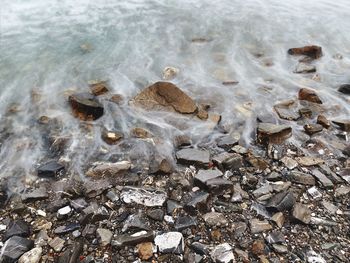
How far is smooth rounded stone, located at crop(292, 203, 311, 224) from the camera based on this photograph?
3345 millimetres

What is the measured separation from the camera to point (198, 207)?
3.46 m

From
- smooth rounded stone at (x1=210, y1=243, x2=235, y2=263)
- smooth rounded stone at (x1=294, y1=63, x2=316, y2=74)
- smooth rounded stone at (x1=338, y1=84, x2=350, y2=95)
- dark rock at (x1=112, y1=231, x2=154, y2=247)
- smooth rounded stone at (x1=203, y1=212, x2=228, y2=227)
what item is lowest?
smooth rounded stone at (x1=294, y1=63, x2=316, y2=74)

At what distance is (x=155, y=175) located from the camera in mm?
3926

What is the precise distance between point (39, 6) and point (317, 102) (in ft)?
22.4

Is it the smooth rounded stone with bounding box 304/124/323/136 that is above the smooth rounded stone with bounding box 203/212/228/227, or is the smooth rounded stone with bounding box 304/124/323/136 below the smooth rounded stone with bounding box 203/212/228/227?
below

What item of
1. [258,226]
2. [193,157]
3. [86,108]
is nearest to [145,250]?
[258,226]

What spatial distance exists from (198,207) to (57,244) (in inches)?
49.5

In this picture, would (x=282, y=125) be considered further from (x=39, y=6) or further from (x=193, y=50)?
(x=39, y=6)

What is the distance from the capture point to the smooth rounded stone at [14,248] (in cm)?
296

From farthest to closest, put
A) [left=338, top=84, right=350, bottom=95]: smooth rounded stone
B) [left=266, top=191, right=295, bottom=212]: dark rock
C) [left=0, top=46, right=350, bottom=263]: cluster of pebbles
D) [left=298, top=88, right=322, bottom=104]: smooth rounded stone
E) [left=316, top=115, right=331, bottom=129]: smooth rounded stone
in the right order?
[left=338, top=84, right=350, bottom=95]: smooth rounded stone < [left=298, top=88, right=322, bottom=104]: smooth rounded stone < [left=316, top=115, right=331, bottom=129]: smooth rounded stone < [left=266, top=191, right=295, bottom=212]: dark rock < [left=0, top=46, right=350, bottom=263]: cluster of pebbles

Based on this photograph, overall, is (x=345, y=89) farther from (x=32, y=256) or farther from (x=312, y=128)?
(x=32, y=256)

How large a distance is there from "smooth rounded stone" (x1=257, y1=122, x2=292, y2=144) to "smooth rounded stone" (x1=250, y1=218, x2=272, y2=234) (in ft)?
Result: 4.45

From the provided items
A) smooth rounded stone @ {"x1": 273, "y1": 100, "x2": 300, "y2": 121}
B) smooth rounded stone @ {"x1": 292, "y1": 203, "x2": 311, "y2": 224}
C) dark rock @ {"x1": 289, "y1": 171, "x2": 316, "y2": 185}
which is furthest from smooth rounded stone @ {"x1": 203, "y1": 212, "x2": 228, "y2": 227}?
smooth rounded stone @ {"x1": 273, "y1": 100, "x2": 300, "y2": 121}

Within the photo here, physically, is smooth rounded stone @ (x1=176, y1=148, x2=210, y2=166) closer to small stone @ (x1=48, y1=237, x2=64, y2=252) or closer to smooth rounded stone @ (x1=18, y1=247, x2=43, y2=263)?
small stone @ (x1=48, y1=237, x2=64, y2=252)
